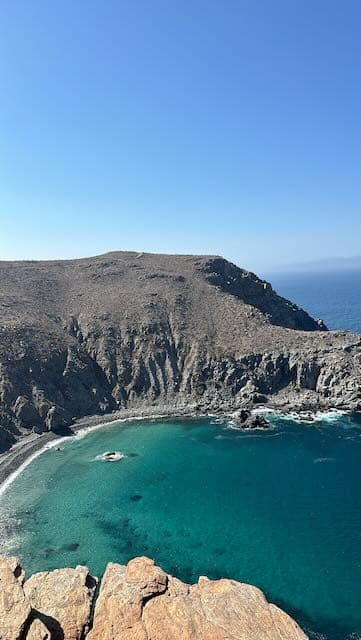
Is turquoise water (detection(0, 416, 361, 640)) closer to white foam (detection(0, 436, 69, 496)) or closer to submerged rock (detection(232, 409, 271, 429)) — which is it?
white foam (detection(0, 436, 69, 496))

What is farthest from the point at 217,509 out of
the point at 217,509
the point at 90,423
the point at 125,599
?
the point at 90,423

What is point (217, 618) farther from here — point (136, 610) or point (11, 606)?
point (11, 606)

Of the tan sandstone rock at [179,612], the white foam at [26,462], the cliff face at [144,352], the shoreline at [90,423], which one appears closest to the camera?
the tan sandstone rock at [179,612]

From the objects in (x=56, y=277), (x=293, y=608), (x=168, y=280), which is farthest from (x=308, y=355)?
(x=56, y=277)

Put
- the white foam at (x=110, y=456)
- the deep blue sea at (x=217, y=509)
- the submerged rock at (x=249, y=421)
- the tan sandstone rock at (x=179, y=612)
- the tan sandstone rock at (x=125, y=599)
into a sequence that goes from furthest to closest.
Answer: the submerged rock at (x=249, y=421) < the white foam at (x=110, y=456) < the deep blue sea at (x=217, y=509) < the tan sandstone rock at (x=125, y=599) < the tan sandstone rock at (x=179, y=612)

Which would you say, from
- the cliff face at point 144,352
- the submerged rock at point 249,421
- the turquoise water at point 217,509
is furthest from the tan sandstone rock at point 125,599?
the cliff face at point 144,352

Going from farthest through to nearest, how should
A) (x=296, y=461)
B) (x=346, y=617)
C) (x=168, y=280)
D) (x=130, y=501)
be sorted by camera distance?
(x=168, y=280) → (x=296, y=461) → (x=130, y=501) → (x=346, y=617)

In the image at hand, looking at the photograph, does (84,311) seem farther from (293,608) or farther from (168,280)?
(293,608)

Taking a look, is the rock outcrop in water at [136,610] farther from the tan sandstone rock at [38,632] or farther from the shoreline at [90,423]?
the shoreline at [90,423]
